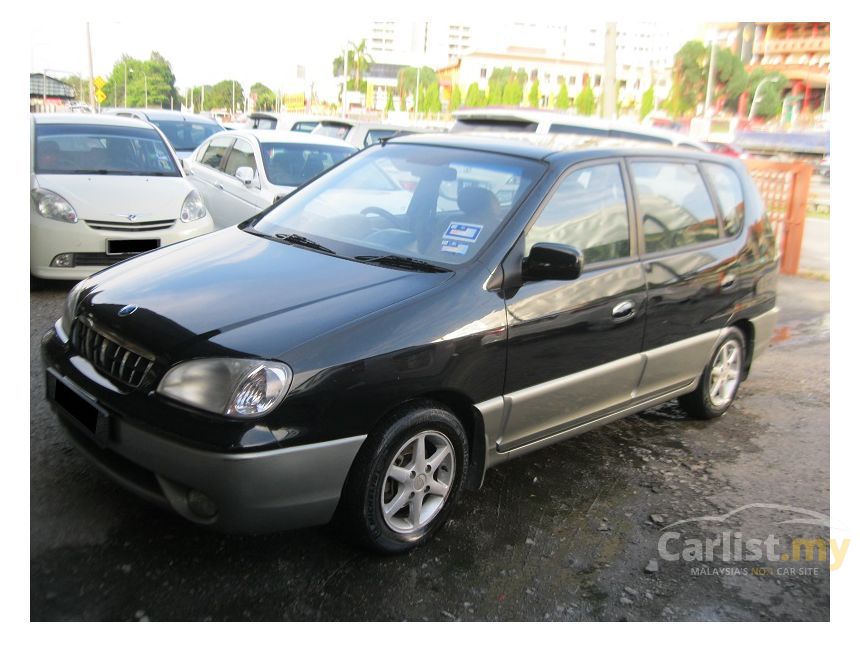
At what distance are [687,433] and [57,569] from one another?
357 centimetres

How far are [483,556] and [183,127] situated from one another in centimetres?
1350

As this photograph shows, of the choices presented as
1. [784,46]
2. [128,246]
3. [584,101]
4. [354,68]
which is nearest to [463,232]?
[128,246]

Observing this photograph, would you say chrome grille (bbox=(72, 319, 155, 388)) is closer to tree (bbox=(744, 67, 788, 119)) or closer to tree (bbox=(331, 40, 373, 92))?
tree (bbox=(331, 40, 373, 92))

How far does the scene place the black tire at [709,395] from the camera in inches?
190

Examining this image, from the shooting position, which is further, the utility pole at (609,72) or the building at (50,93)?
the building at (50,93)

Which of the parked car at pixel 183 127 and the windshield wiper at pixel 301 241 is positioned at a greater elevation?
the parked car at pixel 183 127

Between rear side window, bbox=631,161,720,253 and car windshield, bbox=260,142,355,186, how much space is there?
16.3 feet

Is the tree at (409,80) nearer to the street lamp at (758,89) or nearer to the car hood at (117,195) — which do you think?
the street lamp at (758,89)

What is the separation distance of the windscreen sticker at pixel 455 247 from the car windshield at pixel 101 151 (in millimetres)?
4813

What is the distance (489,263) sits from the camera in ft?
11.0

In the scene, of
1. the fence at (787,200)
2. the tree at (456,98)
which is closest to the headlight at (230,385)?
the fence at (787,200)

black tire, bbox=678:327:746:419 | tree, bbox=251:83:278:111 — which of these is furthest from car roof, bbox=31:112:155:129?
tree, bbox=251:83:278:111

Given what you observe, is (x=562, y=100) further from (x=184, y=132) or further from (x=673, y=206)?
(x=673, y=206)
